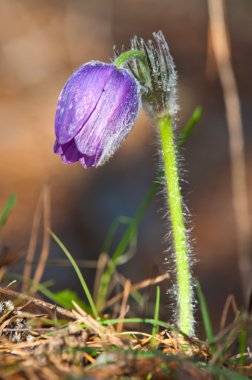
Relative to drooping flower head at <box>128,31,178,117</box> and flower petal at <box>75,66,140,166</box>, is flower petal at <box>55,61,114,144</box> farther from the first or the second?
drooping flower head at <box>128,31,178,117</box>

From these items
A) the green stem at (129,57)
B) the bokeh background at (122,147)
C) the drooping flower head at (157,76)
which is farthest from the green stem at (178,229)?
the bokeh background at (122,147)

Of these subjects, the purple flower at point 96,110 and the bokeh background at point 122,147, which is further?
the bokeh background at point 122,147

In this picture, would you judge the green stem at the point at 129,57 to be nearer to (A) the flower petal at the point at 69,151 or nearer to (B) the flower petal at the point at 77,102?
(B) the flower petal at the point at 77,102

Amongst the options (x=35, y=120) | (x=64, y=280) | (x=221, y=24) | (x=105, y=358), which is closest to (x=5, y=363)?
(x=105, y=358)

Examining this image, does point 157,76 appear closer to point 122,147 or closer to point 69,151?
point 69,151

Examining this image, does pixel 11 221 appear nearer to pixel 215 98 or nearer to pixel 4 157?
pixel 4 157

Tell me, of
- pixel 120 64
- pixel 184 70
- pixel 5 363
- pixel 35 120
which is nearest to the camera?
pixel 5 363
